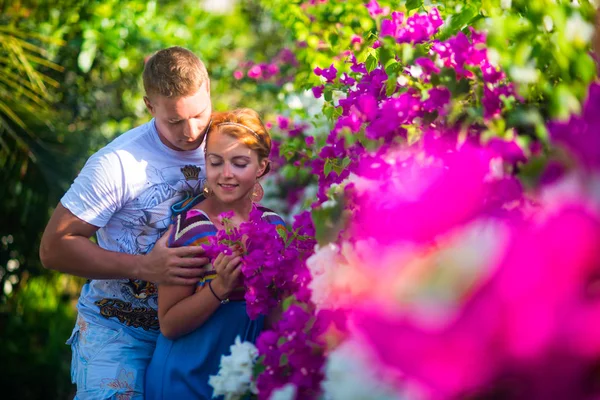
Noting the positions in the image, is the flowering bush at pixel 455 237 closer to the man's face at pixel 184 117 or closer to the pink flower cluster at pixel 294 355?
the pink flower cluster at pixel 294 355

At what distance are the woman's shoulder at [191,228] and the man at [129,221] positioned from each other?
58mm

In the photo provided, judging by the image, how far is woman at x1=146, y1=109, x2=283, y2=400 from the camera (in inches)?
85.4

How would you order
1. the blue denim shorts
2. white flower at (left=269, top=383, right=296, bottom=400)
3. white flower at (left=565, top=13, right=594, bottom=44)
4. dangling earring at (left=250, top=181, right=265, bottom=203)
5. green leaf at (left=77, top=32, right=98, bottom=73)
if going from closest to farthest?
white flower at (left=565, top=13, right=594, bottom=44)
white flower at (left=269, top=383, right=296, bottom=400)
the blue denim shorts
dangling earring at (left=250, top=181, right=265, bottom=203)
green leaf at (left=77, top=32, right=98, bottom=73)

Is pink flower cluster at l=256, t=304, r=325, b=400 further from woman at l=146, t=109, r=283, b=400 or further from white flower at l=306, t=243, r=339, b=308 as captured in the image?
woman at l=146, t=109, r=283, b=400

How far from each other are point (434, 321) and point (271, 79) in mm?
5149

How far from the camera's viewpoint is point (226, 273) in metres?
2.08

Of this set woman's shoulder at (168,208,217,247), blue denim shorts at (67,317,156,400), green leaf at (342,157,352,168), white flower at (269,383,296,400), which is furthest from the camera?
blue denim shorts at (67,317,156,400)

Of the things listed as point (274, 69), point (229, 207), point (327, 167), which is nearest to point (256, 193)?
point (229, 207)

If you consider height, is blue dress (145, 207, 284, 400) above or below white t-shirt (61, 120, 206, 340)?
below

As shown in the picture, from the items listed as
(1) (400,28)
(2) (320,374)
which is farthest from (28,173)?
(2) (320,374)

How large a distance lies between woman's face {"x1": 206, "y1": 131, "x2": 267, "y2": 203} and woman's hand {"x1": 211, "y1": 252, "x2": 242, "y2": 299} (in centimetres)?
36

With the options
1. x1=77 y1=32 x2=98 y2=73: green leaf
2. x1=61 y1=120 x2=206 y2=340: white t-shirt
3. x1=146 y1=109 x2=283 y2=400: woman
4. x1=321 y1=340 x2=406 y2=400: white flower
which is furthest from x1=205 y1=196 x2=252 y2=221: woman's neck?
x1=77 y1=32 x2=98 y2=73: green leaf

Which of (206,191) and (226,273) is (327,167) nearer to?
(226,273)

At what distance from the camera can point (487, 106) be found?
4.73 feet
